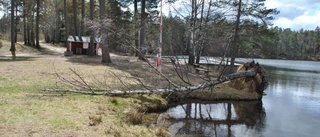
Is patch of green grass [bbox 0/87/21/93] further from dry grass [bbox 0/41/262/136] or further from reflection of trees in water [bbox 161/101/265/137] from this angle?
reflection of trees in water [bbox 161/101/265/137]

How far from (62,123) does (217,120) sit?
15.0ft

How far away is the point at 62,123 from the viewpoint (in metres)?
4.93

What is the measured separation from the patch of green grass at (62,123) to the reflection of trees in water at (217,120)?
2290mm

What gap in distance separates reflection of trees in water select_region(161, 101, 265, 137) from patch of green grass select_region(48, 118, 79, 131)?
2.29 metres

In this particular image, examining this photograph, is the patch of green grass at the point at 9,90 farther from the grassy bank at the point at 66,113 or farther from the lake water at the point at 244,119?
the lake water at the point at 244,119

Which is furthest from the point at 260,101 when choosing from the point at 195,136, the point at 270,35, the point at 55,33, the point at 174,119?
the point at 55,33

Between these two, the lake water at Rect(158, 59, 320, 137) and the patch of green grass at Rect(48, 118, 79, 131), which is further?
the lake water at Rect(158, 59, 320, 137)

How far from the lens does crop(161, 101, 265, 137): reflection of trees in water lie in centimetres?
671

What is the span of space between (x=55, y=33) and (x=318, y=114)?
4664 centimetres

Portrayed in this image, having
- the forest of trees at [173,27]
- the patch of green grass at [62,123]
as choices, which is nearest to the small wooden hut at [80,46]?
the forest of trees at [173,27]

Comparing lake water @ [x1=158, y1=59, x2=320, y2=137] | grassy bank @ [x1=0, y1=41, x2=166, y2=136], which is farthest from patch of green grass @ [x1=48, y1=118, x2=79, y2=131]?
lake water @ [x1=158, y1=59, x2=320, y2=137]

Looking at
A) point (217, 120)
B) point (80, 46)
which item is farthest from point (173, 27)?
point (80, 46)

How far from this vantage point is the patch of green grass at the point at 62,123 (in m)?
4.73

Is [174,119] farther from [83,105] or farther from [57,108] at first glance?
[57,108]
